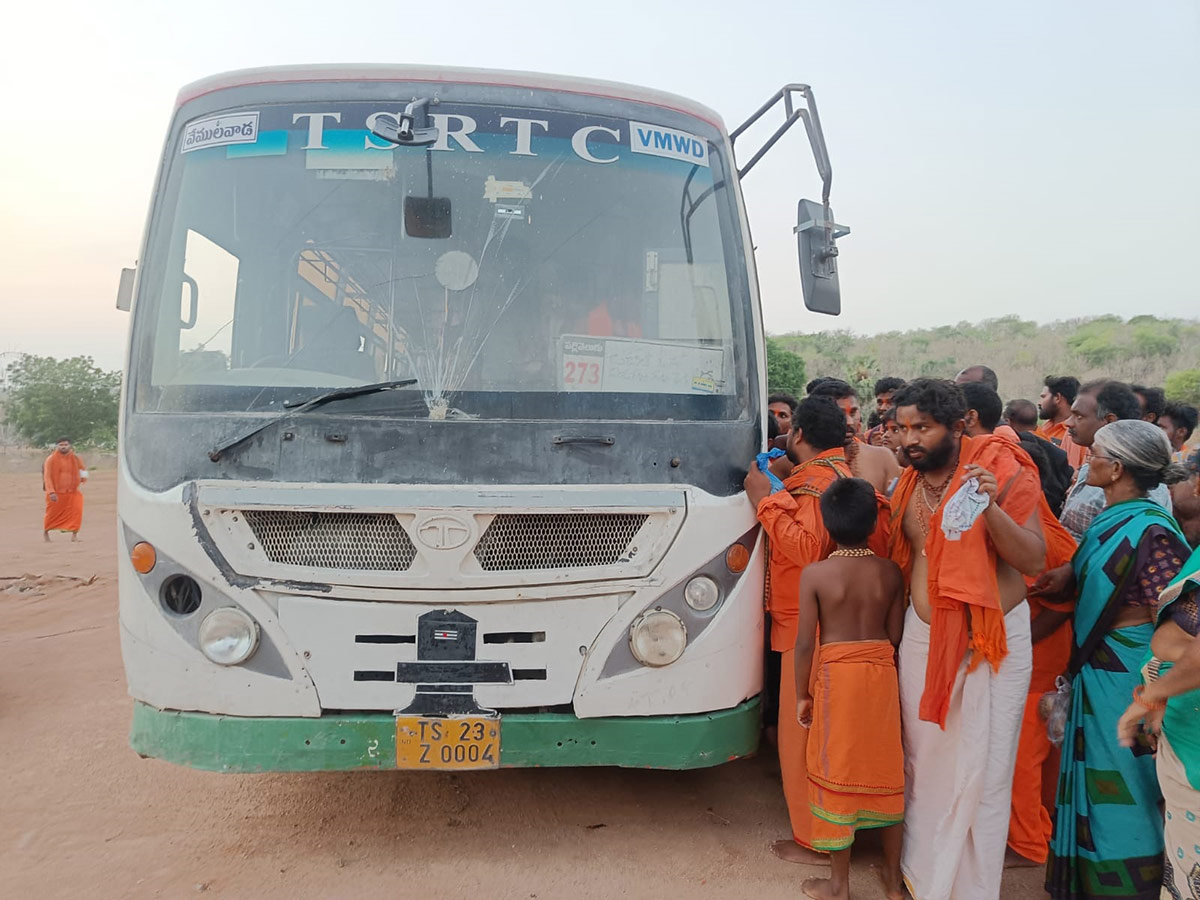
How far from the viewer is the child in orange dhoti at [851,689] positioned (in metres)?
3.02

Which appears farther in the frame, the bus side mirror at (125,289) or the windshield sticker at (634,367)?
the bus side mirror at (125,289)

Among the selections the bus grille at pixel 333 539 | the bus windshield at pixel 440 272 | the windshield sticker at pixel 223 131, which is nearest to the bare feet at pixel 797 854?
the bus windshield at pixel 440 272

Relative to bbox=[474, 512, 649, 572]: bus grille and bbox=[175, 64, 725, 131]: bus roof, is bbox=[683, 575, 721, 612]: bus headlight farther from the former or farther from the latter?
bbox=[175, 64, 725, 131]: bus roof

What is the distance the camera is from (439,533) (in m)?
3.06

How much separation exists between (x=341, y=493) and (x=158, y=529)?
2.10ft

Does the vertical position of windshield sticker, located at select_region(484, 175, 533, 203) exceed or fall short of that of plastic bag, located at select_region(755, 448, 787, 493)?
it exceeds it

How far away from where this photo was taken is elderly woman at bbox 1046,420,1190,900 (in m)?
2.79

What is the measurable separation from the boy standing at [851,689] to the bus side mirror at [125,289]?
106 inches

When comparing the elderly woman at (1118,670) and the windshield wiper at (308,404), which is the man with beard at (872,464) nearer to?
the elderly woman at (1118,670)

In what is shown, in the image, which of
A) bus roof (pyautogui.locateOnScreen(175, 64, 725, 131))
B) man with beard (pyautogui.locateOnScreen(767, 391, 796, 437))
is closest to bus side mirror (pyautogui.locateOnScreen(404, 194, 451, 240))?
bus roof (pyautogui.locateOnScreen(175, 64, 725, 131))

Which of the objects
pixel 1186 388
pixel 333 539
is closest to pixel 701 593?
pixel 333 539

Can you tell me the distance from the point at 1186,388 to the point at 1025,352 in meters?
10.1

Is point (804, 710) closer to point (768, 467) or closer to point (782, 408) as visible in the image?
point (768, 467)

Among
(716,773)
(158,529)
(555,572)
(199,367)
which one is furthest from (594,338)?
(716,773)
